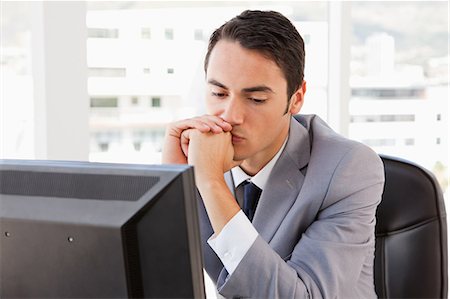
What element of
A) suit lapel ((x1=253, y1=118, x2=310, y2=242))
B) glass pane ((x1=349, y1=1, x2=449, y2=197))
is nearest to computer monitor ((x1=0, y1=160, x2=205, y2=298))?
suit lapel ((x1=253, y1=118, x2=310, y2=242))

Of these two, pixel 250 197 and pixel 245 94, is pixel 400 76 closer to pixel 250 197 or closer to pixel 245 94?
pixel 250 197

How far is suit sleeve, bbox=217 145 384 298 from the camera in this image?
1383 mm

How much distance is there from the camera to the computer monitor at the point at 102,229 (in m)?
0.91

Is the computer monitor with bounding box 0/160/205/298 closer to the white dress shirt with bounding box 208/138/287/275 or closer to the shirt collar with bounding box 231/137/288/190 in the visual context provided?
the white dress shirt with bounding box 208/138/287/275

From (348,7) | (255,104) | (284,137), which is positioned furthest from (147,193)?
(348,7)

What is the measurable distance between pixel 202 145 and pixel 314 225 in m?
0.32

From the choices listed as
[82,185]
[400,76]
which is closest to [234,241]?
[82,185]

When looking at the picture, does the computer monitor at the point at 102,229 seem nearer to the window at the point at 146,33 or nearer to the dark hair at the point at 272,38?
the dark hair at the point at 272,38

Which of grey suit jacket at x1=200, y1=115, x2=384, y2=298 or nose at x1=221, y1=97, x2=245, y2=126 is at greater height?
nose at x1=221, y1=97, x2=245, y2=126

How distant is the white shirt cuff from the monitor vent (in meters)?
0.49

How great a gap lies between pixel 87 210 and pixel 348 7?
8.04ft

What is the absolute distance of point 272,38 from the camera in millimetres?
1644

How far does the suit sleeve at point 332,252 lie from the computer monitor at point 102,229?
1.55 ft

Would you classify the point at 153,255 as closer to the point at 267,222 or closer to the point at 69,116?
the point at 267,222
